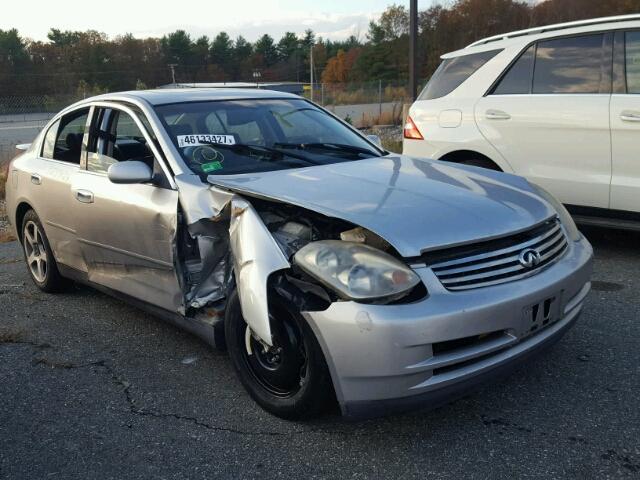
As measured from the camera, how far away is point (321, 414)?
2.93 m

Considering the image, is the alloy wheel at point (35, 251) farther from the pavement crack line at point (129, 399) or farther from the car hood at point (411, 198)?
the car hood at point (411, 198)

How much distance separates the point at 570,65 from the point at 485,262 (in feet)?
10.8

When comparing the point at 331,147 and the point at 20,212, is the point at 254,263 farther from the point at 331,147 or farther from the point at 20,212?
the point at 20,212

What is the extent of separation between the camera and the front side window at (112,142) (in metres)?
4.16

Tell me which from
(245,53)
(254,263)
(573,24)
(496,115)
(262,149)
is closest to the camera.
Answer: (254,263)

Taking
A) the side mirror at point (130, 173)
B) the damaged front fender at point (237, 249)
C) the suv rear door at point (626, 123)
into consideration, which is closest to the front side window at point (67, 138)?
the side mirror at point (130, 173)

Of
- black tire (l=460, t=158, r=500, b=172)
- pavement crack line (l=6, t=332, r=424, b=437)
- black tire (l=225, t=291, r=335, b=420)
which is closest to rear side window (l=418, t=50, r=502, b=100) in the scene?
black tire (l=460, t=158, r=500, b=172)

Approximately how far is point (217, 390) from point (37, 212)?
2.44 metres

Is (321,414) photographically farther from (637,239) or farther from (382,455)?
(637,239)

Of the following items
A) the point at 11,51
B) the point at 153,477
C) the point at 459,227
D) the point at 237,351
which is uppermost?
the point at 11,51

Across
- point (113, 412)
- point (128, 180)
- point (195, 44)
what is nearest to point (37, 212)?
point (128, 180)

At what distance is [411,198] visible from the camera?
305 centimetres

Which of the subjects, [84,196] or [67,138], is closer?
[84,196]

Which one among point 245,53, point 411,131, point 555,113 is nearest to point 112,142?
point 411,131
